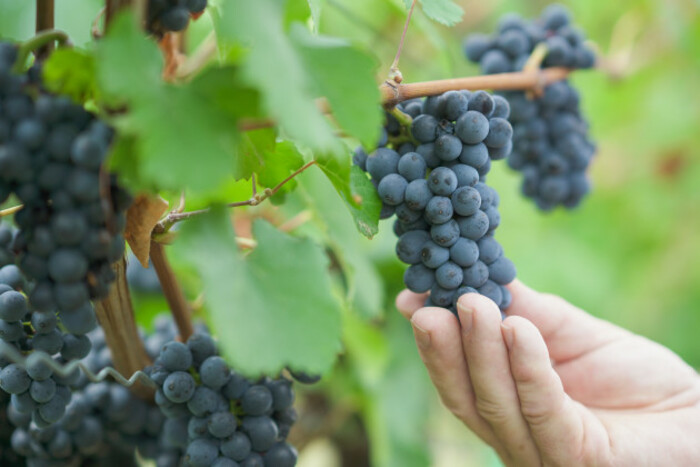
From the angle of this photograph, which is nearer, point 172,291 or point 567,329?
point 172,291

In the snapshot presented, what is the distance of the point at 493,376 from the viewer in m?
0.53

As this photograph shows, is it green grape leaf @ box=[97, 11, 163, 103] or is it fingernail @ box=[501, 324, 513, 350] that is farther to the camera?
fingernail @ box=[501, 324, 513, 350]

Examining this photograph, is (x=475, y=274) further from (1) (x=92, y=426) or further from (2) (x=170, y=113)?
(1) (x=92, y=426)

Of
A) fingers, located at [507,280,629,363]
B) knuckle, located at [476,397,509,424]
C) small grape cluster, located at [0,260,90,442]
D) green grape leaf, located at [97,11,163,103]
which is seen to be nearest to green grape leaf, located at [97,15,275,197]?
green grape leaf, located at [97,11,163,103]

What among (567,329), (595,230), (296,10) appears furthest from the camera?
(595,230)

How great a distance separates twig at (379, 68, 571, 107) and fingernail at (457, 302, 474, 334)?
0.57 ft

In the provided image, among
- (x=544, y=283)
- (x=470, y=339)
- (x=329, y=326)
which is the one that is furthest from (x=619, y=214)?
(x=329, y=326)

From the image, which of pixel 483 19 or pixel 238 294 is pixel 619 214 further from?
pixel 238 294

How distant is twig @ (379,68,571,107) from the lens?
0.50 meters

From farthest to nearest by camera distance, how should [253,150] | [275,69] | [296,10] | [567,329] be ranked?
[567,329]
[296,10]
[253,150]
[275,69]

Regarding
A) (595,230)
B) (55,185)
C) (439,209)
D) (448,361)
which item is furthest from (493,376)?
(595,230)

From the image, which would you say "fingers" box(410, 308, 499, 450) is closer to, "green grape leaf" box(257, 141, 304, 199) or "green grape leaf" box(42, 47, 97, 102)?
"green grape leaf" box(257, 141, 304, 199)

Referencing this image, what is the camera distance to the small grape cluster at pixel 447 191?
0.50 m

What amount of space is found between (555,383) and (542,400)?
0.8 inches
